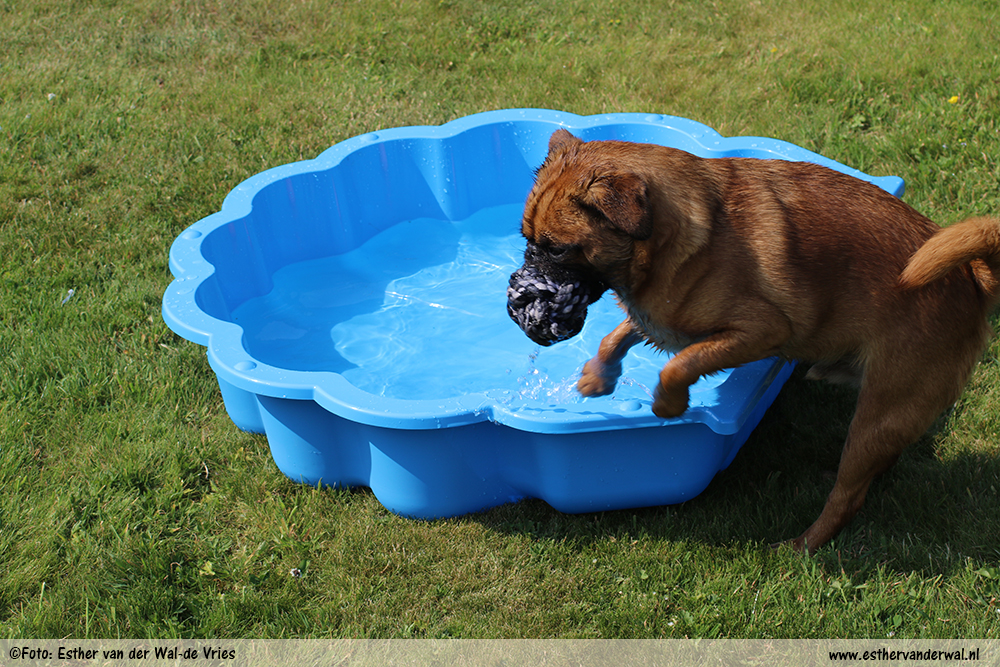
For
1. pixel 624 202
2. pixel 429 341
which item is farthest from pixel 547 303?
pixel 429 341

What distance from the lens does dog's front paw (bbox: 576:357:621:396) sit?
165 inches

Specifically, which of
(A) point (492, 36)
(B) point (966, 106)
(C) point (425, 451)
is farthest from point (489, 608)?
(A) point (492, 36)

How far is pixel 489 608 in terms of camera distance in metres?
3.47

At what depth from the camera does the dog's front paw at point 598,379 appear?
4.19 metres

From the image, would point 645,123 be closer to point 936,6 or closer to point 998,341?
point 998,341

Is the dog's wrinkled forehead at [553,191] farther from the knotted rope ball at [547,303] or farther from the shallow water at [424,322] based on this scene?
the shallow water at [424,322]

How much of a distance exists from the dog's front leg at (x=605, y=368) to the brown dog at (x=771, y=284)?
0.63 m

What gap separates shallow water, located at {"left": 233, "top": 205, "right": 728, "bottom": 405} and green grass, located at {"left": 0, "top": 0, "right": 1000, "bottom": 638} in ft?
2.23

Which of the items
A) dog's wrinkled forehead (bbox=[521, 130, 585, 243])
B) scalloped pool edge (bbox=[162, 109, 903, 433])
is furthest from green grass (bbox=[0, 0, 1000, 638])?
dog's wrinkled forehead (bbox=[521, 130, 585, 243])

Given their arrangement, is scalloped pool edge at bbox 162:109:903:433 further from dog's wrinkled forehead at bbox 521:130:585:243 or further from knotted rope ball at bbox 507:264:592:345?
dog's wrinkled forehead at bbox 521:130:585:243

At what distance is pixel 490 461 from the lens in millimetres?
3777

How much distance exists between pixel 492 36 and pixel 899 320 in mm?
5736

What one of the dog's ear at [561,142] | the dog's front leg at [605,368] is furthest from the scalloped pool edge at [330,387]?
the dog's ear at [561,142]

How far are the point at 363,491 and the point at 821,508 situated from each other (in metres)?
2.07
